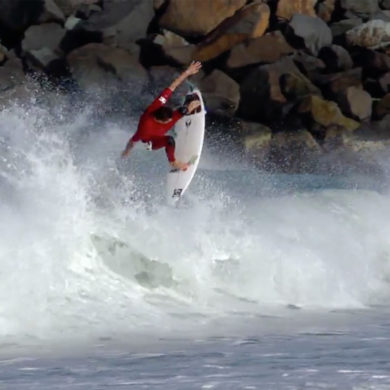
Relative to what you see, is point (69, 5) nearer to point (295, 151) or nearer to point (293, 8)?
point (293, 8)

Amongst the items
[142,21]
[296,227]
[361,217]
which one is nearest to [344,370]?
[296,227]

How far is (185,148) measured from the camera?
36.0 feet

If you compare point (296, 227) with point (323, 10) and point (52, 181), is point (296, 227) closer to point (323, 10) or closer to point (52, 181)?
point (52, 181)

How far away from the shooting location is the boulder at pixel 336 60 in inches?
894

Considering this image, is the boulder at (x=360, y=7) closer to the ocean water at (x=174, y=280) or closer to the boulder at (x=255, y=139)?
the boulder at (x=255, y=139)

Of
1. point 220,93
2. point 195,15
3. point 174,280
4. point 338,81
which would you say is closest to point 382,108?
point 338,81

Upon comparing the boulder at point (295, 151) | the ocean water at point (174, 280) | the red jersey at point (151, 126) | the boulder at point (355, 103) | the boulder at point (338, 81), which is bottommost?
the ocean water at point (174, 280)

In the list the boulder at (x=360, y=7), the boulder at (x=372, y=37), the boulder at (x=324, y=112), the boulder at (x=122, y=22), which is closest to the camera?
the boulder at (x=324, y=112)

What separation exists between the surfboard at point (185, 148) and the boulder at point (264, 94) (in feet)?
30.7

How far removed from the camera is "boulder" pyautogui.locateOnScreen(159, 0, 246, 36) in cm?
2283

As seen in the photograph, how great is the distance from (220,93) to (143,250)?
11037mm

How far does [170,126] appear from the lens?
10.4 metres

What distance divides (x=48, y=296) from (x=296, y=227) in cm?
380

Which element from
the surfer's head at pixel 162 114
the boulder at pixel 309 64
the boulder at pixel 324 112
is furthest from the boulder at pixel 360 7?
the surfer's head at pixel 162 114
